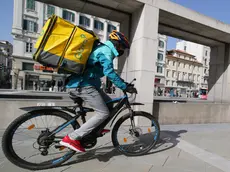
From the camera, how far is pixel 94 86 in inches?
101

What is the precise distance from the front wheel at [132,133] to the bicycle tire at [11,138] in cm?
82

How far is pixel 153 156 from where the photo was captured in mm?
3090

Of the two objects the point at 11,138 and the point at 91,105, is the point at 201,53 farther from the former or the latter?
the point at 11,138

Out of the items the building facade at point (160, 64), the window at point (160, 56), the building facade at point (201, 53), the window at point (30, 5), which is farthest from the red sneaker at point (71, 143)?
the building facade at point (201, 53)

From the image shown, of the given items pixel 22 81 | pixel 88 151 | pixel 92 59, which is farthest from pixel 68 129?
pixel 22 81

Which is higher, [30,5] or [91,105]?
[30,5]

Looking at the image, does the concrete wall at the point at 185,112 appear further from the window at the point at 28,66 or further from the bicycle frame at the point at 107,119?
the window at the point at 28,66

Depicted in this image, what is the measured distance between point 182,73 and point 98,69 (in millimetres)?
57676

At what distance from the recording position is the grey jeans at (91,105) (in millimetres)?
2492

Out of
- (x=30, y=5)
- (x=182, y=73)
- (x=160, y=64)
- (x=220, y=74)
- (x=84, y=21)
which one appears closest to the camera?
(x=220, y=74)

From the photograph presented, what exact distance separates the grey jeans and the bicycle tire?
18 cm

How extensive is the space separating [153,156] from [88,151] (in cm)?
125

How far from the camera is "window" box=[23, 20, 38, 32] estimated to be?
27.2 metres

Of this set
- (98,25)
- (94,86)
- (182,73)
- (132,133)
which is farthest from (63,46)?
(182,73)
